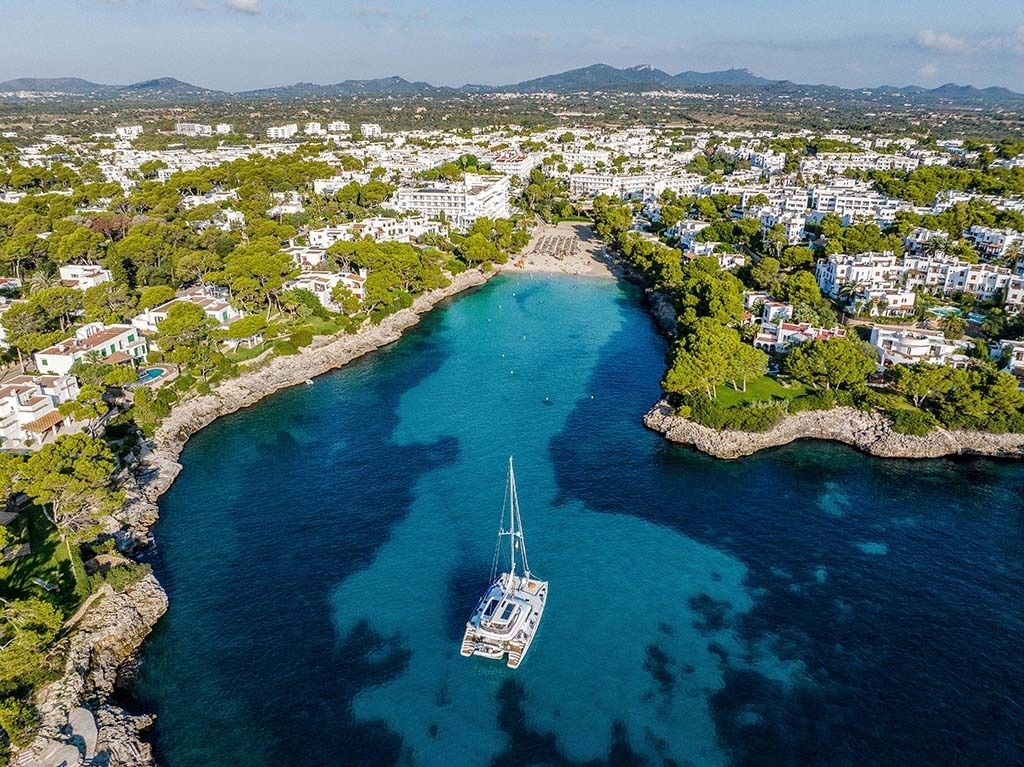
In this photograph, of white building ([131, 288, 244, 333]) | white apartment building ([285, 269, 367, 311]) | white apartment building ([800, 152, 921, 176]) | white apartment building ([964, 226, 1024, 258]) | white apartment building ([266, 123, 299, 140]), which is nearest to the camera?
white building ([131, 288, 244, 333])

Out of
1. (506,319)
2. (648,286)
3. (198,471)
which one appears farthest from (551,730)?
(648,286)

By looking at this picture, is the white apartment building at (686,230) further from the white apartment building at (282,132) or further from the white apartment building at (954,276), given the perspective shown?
the white apartment building at (282,132)

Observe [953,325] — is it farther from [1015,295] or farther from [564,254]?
[564,254]

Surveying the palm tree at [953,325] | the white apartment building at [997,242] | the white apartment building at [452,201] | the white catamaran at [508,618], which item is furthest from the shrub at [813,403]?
the white apartment building at [452,201]

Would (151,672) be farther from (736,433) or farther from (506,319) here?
(506,319)

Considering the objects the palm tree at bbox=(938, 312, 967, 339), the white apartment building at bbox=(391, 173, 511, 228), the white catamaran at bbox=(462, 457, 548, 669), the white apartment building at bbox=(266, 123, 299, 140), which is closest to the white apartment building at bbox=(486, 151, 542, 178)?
the white apartment building at bbox=(391, 173, 511, 228)

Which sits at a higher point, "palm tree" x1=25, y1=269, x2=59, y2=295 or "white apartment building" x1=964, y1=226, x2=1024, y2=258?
"white apartment building" x1=964, y1=226, x2=1024, y2=258

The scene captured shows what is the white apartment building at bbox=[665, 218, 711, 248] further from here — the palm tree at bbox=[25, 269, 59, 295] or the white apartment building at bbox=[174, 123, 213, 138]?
the white apartment building at bbox=[174, 123, 213, 138]
